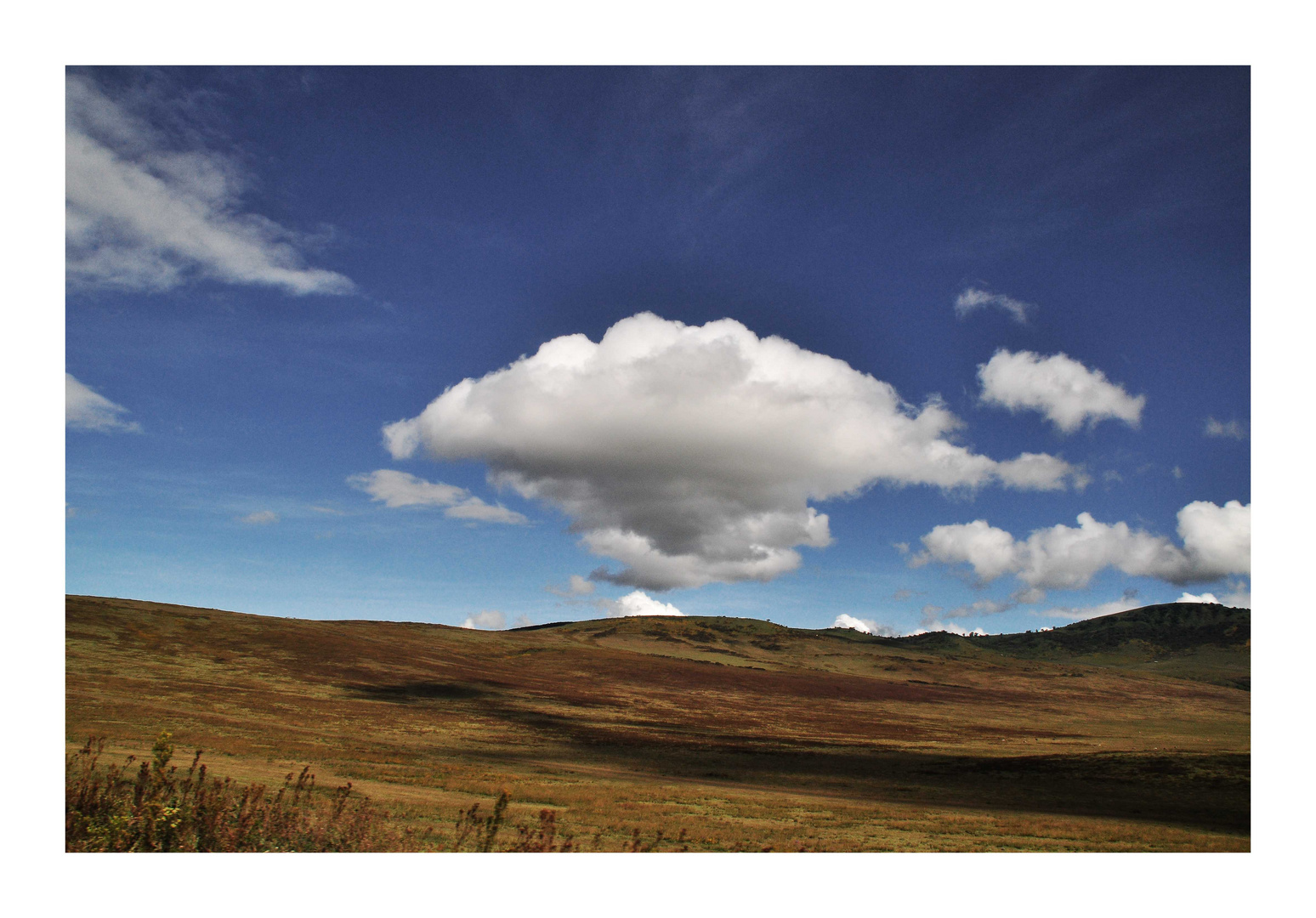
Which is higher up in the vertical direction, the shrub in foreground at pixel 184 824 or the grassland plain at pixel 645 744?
the shrub in foreground at pixel 184 824

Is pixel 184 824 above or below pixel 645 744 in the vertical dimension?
above

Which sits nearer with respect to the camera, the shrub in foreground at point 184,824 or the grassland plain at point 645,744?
the shrub in foreground at point 184,824

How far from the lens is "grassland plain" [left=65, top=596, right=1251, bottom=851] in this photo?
20.2m

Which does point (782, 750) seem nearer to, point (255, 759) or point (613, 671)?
point (255, 759)

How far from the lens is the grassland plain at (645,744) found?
20250 millimetres

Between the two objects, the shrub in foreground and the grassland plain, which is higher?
the shrub in foreground

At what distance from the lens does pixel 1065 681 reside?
164625 mm

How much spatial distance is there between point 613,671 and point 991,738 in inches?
2452

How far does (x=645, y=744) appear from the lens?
45375 mm

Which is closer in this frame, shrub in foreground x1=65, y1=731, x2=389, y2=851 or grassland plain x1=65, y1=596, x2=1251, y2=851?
shrub in foreground x1=65, y1=731, x2=389, y2=851

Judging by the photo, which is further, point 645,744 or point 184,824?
point 645,744

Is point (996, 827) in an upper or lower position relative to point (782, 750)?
upper

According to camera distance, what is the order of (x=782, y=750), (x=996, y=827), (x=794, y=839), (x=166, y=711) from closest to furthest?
(x=794, y=839) < (x=996, y=827) < (x=166, y=711) < (x=782, y=750)
